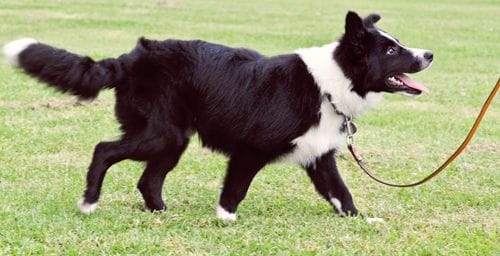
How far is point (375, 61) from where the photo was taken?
6062 mm

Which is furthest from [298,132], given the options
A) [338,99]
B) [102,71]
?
[102,71]

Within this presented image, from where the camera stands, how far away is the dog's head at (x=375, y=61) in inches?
238

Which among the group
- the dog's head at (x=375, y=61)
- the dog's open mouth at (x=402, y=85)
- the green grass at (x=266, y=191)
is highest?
the dog's head at (x=375, y=61)

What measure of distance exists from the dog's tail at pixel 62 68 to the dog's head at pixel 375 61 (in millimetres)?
1687

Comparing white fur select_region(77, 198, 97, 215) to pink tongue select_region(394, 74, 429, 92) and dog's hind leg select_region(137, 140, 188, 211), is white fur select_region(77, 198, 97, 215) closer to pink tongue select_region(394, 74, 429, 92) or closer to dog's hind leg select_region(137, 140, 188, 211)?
dog's hind leg select_region(137, 140, 188, 211)

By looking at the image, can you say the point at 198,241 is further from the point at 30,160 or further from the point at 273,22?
the point at 273,22

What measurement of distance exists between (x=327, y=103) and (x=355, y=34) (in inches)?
21.3

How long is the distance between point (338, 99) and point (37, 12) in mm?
18086

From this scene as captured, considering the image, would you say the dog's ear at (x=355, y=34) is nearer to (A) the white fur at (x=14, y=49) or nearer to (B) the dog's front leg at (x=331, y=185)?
(B) the dog's front leg at (x=331, y=185)

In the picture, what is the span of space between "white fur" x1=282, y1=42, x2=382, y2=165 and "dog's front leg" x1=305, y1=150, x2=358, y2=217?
28 centimetres

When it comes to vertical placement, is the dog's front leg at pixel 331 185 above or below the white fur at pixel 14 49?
below

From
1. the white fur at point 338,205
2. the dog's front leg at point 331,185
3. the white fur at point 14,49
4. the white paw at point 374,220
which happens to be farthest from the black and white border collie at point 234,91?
the white paw at point 374,220

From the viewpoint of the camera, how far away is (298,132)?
6008mm

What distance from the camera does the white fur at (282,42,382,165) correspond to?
6047 millimetres
